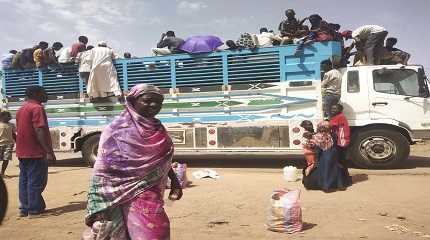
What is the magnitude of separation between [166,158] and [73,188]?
17.2 feet

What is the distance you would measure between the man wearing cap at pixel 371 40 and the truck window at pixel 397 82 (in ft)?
1.12

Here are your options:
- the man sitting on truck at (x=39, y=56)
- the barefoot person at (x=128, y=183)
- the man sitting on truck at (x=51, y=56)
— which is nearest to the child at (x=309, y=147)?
the barefoot person at (x=128, y=183)

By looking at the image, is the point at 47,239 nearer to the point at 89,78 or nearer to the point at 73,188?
the point at 73,188

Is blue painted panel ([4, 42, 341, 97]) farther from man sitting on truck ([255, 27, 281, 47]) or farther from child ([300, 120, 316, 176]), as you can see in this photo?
child ([300, 120, 316, 176])

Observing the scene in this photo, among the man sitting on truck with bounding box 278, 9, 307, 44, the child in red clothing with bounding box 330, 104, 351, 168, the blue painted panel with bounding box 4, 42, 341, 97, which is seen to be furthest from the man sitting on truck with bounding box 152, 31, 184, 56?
the child in red clothing with bounding box 330, 104, 351, 168

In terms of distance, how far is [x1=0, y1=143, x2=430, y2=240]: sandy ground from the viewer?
502 centimetres

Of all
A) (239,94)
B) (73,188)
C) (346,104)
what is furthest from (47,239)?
(346,104)

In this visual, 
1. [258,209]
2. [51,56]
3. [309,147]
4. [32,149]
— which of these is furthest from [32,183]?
[51,56]

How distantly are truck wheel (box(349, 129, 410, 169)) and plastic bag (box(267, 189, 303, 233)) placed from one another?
4.47 meters

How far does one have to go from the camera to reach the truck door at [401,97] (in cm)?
914

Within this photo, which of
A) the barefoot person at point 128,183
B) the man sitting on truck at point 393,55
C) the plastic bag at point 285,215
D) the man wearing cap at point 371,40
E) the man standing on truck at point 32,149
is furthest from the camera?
the man sitting on truck at point 393,55

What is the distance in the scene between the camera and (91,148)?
10805 mm

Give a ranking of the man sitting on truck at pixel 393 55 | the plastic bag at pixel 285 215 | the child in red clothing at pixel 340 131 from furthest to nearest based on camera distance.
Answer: the man sitting on truck at pixel 393 55 → the child in red clothing at pixel 340 131 → the plastic bag at pixel 285 215

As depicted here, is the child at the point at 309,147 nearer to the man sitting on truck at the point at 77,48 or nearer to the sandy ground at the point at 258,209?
the sandy ground at the point at 258,209
